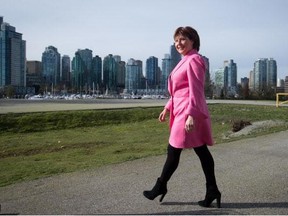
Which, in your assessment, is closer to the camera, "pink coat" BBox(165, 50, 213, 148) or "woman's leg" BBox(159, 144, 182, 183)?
"pink coat" BBox(165, 50, 213, 148)

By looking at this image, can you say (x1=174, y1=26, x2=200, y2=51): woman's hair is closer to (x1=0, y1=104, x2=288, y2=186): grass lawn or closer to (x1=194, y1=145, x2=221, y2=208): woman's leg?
(x1=194, y1=145, x2=221, y2=208): woman's leg

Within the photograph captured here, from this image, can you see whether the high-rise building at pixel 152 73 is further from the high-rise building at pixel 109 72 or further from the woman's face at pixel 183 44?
the woman's face at pixel 183 44

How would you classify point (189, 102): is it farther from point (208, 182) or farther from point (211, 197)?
point (211, 197)

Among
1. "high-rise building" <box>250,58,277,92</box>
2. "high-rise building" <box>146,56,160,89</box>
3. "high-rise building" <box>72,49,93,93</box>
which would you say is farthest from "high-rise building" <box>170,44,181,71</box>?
"high-rise building" <box>72,49,93,93</box>

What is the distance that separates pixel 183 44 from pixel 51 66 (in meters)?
145

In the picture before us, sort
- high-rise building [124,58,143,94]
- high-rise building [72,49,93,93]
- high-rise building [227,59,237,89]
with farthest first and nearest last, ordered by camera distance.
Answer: high-rise building [124,58,143,94]
high-rise building [72,49,93,93]
high-rise building [227,59,237,89]

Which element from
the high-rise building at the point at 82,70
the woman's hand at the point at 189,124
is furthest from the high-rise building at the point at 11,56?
the woman's hand at the point at 189,124

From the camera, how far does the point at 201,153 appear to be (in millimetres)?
4344

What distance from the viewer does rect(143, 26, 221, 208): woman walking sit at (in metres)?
4.09

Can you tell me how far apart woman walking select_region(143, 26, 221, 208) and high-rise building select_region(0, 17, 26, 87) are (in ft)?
345

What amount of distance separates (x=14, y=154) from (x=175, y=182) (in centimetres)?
764

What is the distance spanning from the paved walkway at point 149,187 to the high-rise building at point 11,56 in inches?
4084

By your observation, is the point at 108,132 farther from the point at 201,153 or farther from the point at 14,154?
the point at 201,153

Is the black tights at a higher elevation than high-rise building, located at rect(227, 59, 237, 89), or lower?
lower
